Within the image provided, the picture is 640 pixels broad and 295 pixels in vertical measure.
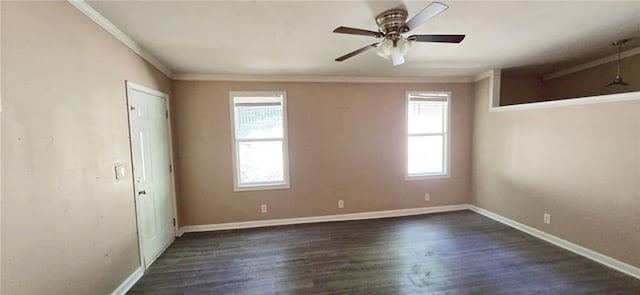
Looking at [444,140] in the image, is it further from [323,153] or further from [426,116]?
[323,153]

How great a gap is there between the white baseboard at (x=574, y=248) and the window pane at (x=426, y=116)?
1.64 meters

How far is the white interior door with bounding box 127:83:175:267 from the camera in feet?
8.38

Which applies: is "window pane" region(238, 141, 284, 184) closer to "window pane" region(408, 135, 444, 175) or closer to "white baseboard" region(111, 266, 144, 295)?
"white baseboard" region(111, 266, 144, 295)

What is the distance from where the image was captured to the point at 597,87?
3594 mm

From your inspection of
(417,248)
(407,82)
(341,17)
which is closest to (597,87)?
Answer: (407,82)

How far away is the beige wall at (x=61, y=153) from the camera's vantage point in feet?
4.31

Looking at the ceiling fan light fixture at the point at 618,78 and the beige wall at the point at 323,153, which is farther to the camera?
the beige wall at the point at 323,153

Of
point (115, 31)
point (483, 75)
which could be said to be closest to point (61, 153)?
point (115, 31)

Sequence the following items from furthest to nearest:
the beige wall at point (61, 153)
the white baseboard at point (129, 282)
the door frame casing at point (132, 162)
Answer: the door frame casing at point (132, 162)
the white baseboard at point (129, 282)
the beige wall at point (61, 153)

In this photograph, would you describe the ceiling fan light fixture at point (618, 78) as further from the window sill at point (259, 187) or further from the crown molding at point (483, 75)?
the window sill at point (259, 187)

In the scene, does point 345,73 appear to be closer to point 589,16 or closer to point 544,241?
point 589,16

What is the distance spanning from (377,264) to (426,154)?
7.74 feet

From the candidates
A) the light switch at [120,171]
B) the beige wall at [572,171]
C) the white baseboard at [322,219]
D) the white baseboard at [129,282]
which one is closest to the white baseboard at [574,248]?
the beige wall at [572,171]

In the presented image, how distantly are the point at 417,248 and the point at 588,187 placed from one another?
76.3 inches
